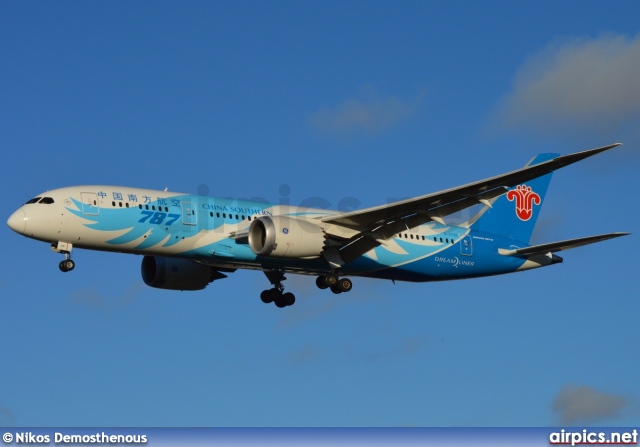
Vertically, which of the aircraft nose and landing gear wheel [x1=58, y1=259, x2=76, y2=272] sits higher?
the aircraft nose

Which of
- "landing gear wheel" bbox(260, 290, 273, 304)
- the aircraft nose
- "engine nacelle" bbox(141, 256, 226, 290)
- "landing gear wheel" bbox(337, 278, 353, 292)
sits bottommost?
"landing gear wheel" bbox(337, 278, 353, 292)

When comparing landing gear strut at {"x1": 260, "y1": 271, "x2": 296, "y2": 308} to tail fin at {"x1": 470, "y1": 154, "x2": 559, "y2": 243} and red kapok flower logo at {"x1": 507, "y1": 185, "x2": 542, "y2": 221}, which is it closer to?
tail fin at {"x1": 470, "y1": 154, "x2": 559, "y2": 243}

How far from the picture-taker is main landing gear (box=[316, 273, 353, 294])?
49.6 meters

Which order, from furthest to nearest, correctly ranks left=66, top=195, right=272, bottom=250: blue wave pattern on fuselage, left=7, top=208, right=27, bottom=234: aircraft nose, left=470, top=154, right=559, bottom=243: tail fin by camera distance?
left=470, top=154, right=559, bottom=243: tail fin
left=66, top=195, right=272, bottom=250: blue wave pattern on fuselage
left=7, top=208, right=27, bottom=234: aircraft nose

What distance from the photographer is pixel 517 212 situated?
5681cm

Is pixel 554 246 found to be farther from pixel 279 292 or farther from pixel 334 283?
pixel 279 292

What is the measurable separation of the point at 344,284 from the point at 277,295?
4718 mm

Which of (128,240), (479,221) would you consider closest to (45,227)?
(128,240)

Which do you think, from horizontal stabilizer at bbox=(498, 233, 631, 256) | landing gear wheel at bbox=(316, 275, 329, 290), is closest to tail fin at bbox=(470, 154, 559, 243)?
horizontal stabilizer at bbox=(498, 233, 631, 256)

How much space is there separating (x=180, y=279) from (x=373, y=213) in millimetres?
10992

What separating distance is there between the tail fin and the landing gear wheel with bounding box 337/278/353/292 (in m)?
8.16

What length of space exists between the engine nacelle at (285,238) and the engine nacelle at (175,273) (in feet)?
22.9

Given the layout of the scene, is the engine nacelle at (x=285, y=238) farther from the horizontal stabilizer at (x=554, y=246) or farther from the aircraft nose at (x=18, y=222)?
the horizontal stabilizer at (x=554, y=246)

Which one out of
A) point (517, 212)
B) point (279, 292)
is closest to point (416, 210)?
point (279, 292)
